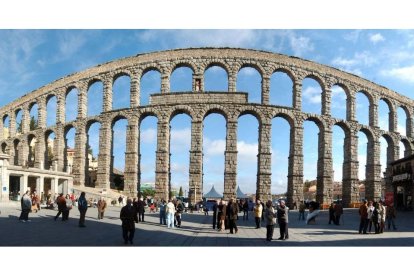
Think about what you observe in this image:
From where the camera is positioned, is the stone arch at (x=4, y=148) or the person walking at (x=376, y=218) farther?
the stone arch at (x=4, y=148)

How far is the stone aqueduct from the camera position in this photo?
44.5m

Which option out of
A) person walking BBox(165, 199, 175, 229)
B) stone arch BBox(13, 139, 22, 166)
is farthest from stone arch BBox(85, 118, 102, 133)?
person walking BBox(165, 199, 175, 229)

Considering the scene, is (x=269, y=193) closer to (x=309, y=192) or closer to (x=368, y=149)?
(x=368, y=149)

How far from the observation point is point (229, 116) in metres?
44.8

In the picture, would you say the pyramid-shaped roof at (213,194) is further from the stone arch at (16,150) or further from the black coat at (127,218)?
the stone arch at (16,150)

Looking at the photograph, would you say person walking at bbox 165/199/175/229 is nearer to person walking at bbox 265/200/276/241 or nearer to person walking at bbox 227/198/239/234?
person walking at bbox 227/198/239/234

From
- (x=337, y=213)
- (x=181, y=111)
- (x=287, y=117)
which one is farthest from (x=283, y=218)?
(x=287, y=117)

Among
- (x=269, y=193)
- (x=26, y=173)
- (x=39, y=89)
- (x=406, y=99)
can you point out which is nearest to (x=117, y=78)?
(x=39, y=89)

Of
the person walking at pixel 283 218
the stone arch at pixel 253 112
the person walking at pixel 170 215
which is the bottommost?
the person walking at pixel 170 215

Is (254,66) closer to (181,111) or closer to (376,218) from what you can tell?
(181,111)

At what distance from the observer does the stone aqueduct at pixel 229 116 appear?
4453 centimetres

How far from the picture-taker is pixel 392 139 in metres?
52.1

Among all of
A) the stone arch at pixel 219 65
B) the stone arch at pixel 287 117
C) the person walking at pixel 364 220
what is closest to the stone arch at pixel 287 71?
the stone arch at pixel 287 117

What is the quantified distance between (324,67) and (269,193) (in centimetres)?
1897
